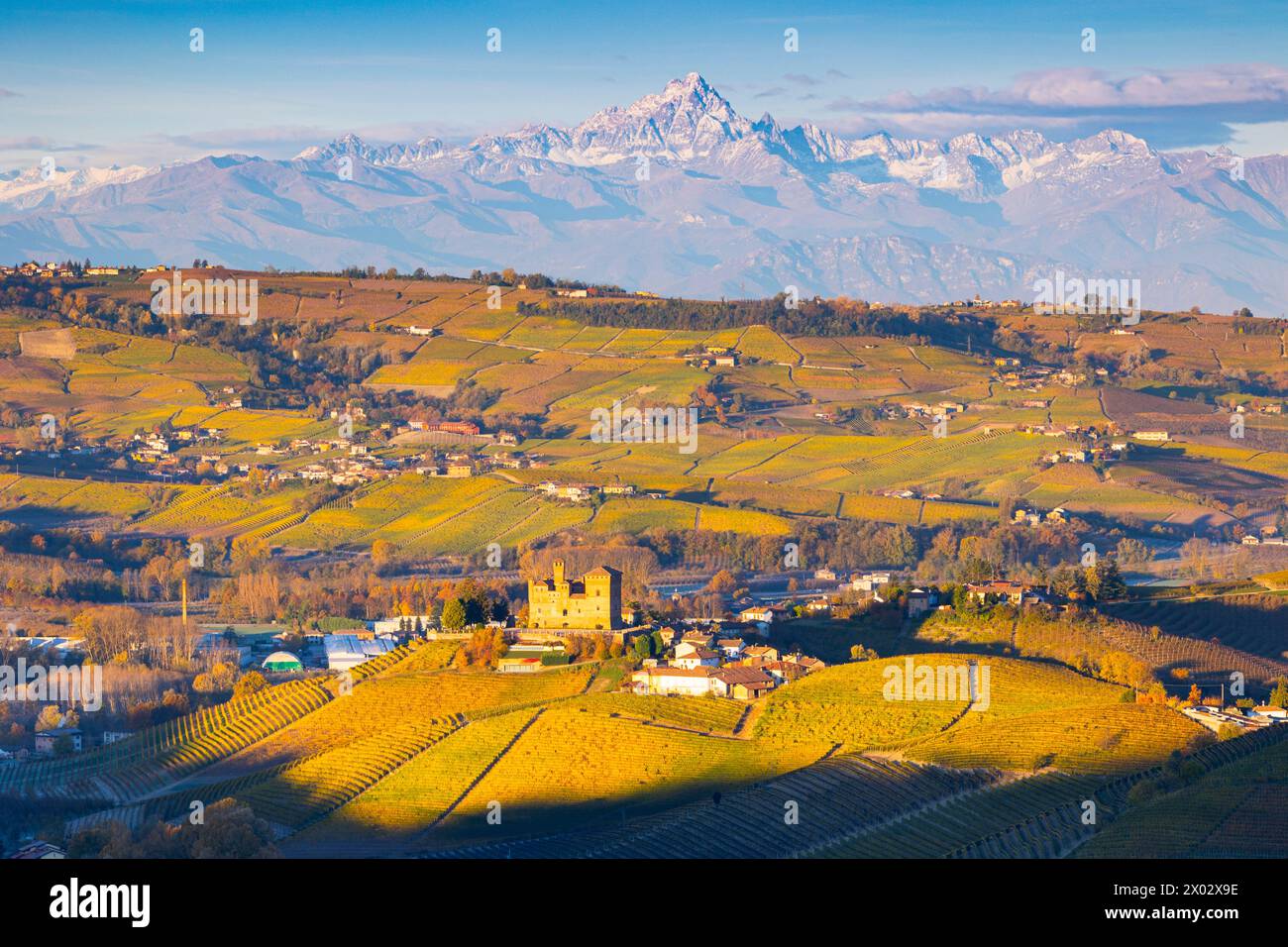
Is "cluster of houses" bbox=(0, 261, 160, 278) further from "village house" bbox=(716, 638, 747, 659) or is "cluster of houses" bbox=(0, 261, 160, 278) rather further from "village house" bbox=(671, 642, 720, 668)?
"village house" bbox=(671, 642, 720, 668)

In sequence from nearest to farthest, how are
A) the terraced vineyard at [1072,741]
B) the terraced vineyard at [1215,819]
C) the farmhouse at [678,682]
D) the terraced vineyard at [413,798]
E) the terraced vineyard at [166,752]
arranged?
the terraced vineyard at [1215,819] → the terraced vineyard at [413,798] → the terraced vineyard at [1072,741] → the terraced vineyard at [166,752] → the farmhouse at [678,682]

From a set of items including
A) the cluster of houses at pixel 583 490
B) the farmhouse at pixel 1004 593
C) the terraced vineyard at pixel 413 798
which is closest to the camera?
the terraced vineyard at pixel 413 798

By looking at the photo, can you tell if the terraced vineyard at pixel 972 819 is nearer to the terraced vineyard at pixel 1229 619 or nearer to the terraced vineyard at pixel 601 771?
the terraced vineyard at pixel 601 771

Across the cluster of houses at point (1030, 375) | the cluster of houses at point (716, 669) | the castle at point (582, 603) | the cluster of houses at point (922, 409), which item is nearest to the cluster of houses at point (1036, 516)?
the cluster of houses at point (922, 409)

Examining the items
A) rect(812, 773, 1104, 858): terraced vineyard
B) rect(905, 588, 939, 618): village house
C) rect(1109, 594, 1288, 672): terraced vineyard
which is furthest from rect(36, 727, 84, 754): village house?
rect(1109, 594, 1288, 672): terraced vineyard

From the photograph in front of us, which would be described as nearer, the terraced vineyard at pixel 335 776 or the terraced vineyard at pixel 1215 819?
the terraced vineyard at pixel 1215 819

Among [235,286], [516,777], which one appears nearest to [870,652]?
[516,777]

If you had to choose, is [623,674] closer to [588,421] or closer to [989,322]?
[588,421]

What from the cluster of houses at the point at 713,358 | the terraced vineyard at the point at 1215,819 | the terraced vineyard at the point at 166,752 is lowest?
the terraced vineyard at the point at 166,752
